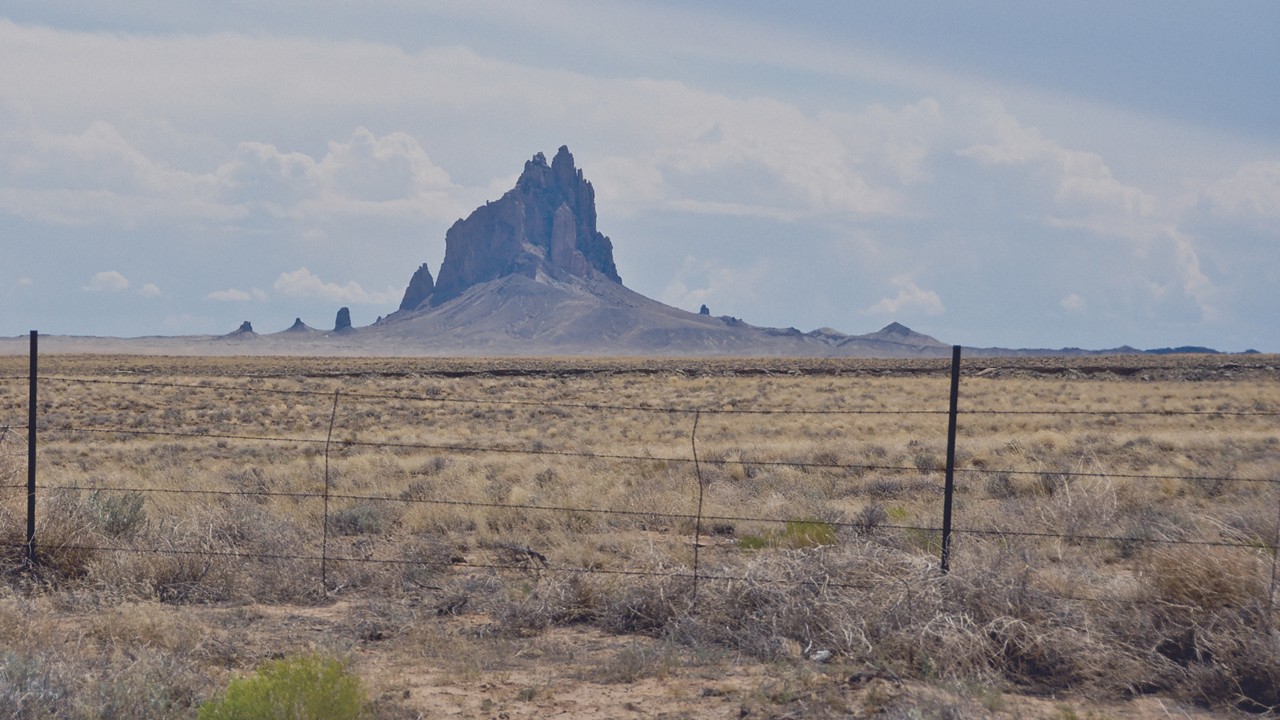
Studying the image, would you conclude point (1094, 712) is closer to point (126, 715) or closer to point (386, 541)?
point (126, 715)

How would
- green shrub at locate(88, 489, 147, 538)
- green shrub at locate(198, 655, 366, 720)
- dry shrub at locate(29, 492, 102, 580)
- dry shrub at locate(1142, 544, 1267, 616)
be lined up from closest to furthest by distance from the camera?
green shrub at locate(198, 655, 366, 720) → dry shrub at locate(1142, 544, 1267, 616) → dry shrub at locate(29, 492, 102, 580) → green shrub at locate(88, 489, 147, 538)

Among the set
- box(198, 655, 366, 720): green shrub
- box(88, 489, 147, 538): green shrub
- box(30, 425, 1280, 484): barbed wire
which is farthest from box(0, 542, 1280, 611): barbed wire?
box(198, 655, 366, 720): green shrub

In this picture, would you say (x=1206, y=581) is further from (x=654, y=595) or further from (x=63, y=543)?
(x=63, y=543)

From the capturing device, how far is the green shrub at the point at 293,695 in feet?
16.8

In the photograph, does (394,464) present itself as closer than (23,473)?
No

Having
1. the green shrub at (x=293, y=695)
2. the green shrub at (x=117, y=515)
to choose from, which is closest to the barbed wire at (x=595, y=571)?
the green shrub at (x=117, y=515)

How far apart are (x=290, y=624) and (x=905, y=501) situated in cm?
924

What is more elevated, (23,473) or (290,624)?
(23,473)

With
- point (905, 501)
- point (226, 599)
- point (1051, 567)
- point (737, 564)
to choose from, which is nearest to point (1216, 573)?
point (1051, 567)

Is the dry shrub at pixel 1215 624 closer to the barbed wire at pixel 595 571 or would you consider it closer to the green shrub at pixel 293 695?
the barbed wire at pixel 595 571

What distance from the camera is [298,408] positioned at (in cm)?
3503

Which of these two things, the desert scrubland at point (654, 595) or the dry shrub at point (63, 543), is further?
the dry shrub at point (63, 543)

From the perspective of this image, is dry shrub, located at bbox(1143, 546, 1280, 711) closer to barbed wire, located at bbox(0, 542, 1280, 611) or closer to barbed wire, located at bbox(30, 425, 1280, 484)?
barbed wire, located at bbox(0, 542, 1280, 611)

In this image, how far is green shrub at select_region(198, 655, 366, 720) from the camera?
512 cm
